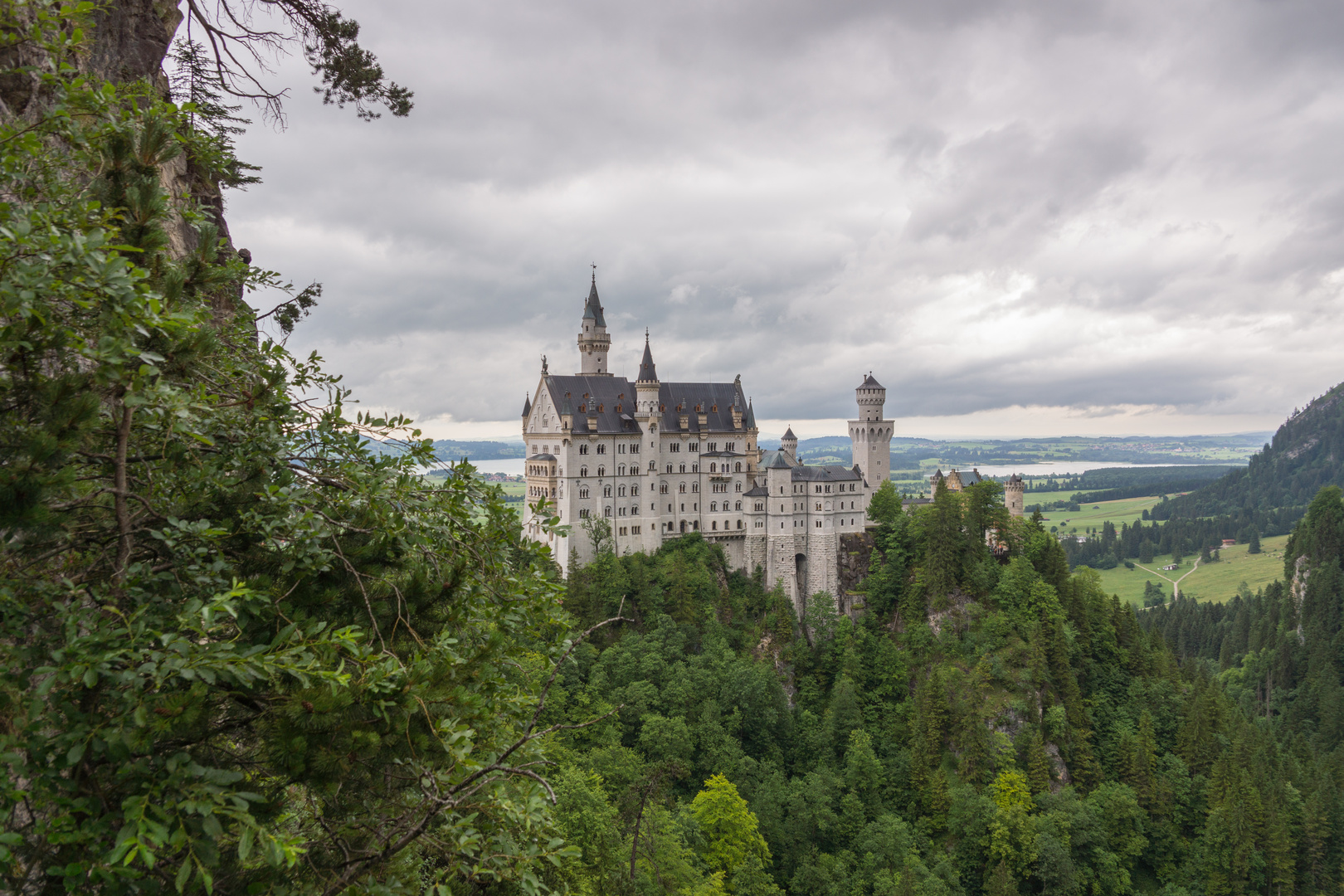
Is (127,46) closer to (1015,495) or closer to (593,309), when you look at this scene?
(593,309)

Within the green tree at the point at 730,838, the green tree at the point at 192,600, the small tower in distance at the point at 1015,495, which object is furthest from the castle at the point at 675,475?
the green tree at the point at 192,600

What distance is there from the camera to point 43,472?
225 inches

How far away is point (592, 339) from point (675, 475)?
57.2 feet

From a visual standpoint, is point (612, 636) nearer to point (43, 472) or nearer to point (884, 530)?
point (884, 530)

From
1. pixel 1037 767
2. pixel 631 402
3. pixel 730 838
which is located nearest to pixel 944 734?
pixel 1037 767

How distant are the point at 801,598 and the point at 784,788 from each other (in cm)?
2361

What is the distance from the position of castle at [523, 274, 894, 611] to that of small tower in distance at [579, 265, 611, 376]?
0.35ft

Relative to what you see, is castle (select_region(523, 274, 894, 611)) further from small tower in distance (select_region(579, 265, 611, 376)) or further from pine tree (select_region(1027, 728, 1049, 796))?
pine tree (select_region(1027, 728, 1049, 796))

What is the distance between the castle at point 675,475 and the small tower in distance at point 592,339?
0.11 meters

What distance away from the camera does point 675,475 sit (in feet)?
252

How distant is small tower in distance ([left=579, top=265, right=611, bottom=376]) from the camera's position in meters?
79.4

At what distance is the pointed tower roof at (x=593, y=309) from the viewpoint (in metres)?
79.4

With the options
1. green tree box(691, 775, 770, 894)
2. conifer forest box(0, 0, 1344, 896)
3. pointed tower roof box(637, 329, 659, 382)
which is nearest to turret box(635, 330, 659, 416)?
pointed tower roof box(637, 329, 659, 382)

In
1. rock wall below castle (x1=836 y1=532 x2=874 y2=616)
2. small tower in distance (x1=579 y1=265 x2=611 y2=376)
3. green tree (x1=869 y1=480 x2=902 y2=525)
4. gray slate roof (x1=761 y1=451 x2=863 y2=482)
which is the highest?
small tower in distance (x1=579 y1=265 x2=611 y2=376)
